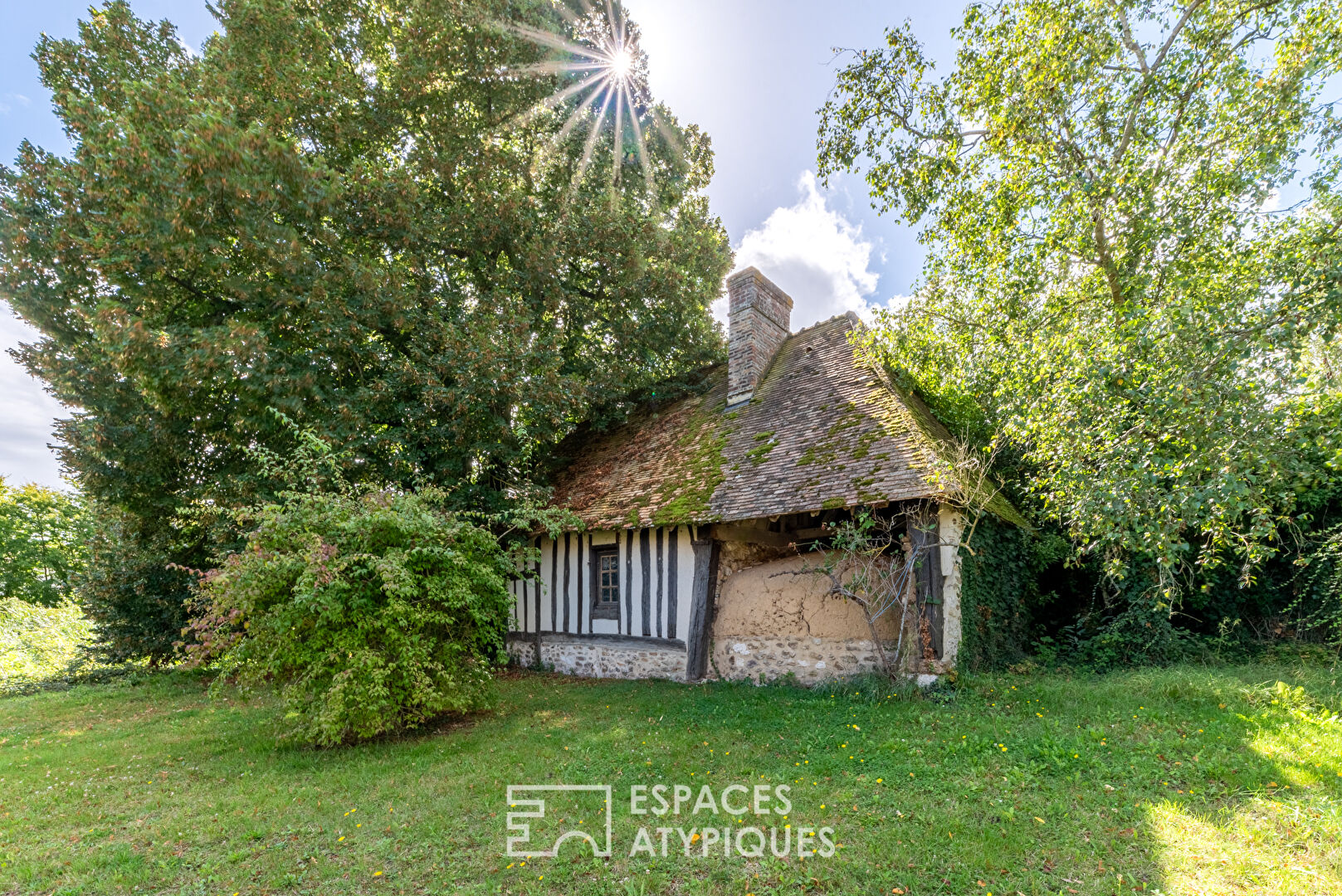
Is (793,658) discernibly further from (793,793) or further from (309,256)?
(309,256)

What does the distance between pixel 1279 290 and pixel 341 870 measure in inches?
345

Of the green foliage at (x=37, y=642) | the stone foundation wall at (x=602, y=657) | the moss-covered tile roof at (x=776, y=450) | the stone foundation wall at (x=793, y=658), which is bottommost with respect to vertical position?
the green foliage at (x=37, y=642)

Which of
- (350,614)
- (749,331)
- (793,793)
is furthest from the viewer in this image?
(749,331)

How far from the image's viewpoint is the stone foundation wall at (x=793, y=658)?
721cm

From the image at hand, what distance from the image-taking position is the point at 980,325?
9.09m

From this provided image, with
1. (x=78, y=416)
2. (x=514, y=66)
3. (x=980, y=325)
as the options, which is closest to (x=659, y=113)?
(x=514, y=66)

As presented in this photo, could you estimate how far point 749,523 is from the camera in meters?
8.48

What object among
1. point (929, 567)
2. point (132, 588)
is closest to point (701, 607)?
point (929, 567)

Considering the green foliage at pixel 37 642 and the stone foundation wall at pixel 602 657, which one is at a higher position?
the stone foundation wall at pixel 602 657

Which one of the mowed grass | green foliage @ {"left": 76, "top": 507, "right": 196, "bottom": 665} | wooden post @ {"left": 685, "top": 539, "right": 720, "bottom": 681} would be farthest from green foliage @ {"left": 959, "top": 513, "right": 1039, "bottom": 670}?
green foliage @ {"left": 76, "top": 507, "right": 196, "bottom": 665}

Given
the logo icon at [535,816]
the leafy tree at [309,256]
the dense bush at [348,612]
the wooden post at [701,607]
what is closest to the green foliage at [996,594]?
the wooden post at [701,607]

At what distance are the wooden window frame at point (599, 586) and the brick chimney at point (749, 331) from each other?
3.54 meters

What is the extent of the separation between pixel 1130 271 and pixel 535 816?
9.72m

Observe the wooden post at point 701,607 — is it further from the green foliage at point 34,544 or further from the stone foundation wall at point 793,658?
the green foliage at point 34,544
